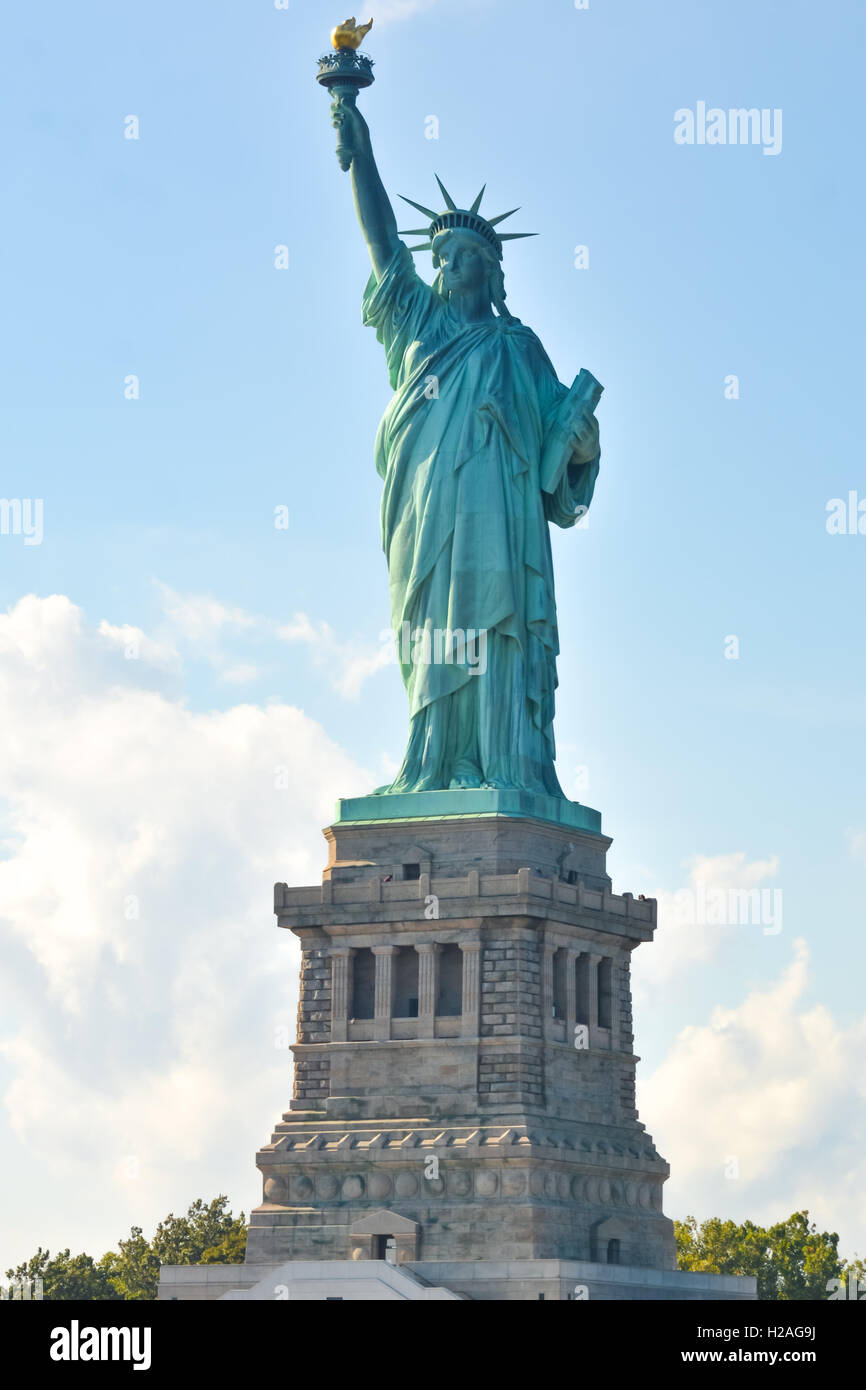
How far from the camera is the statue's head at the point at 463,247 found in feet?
196

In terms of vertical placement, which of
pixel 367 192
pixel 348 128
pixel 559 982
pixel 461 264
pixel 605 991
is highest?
pixel 348 128

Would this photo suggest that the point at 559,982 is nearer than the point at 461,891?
No

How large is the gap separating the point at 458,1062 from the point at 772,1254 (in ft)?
98.8

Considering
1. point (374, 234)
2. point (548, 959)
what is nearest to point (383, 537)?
point (374, 234)

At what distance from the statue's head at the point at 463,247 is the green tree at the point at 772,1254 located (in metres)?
32.2

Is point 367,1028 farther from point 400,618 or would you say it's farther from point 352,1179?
point 400,618

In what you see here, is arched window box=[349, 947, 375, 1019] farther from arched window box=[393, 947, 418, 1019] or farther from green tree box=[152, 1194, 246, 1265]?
green tree box=[152, 1194, 246, 1265]

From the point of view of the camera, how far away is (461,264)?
5969 cm

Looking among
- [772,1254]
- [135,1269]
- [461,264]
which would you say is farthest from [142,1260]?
[461,264]

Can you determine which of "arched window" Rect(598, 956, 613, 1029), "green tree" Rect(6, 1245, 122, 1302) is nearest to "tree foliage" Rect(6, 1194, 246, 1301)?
"green tree" Rect(6, 1245, 122, 1302)

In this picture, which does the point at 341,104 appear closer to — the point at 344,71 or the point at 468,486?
the point at 344,71

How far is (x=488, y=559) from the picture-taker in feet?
189

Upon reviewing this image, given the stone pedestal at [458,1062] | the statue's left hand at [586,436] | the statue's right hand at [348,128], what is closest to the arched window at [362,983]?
the stone pedestal at [458,1062]

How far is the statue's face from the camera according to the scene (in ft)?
196
